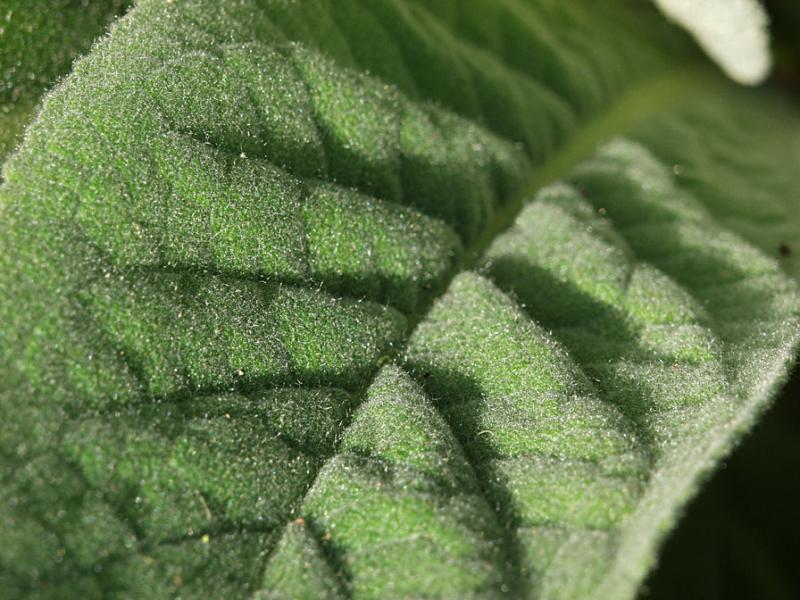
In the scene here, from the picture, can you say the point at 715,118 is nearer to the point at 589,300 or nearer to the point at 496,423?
the point at 589,300

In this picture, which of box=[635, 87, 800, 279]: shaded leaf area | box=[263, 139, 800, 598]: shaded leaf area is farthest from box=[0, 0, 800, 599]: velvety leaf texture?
box=[635, 87, 800, 279]: shaded leaf area

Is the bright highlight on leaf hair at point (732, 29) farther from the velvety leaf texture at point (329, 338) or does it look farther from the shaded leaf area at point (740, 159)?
the velvety leaf texture at point (329, 338)

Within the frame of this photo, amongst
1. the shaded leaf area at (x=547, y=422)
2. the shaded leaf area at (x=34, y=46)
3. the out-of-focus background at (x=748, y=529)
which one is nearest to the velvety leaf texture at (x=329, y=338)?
the shaded leaf area at (x=547, y=422)

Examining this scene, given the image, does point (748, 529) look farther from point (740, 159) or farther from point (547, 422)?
point (547, 422)

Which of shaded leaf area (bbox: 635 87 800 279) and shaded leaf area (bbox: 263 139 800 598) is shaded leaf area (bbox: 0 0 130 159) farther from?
shaded leaf area (bbox: 635 87 800 279)

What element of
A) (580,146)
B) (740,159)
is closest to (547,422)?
(580,146)
